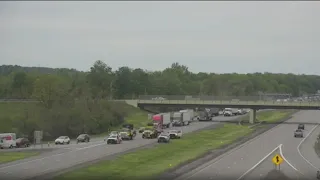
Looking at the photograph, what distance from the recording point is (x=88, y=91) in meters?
108

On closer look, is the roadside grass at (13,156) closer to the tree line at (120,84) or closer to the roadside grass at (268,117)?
the tree line at (120,84)

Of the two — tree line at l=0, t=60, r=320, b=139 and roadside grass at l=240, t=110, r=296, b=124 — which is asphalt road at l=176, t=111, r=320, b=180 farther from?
roadside grass at l=240, t=110, r=296, b=124

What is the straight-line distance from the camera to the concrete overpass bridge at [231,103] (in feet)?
349

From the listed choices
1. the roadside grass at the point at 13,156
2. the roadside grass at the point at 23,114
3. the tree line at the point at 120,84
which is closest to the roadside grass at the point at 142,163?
the roadside grass at the point at 13,156

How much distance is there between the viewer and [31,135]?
69.6m

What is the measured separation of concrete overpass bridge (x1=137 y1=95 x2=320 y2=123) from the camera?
106 meters

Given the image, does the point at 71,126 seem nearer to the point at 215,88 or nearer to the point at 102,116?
the point at 102,116

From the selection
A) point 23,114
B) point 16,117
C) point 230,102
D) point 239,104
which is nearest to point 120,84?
point 230,102

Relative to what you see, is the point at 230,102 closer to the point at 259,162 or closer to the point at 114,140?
the point at 114,140

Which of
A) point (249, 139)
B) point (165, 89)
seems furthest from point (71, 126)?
point (165, 89)

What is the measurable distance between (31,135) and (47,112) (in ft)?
21.7

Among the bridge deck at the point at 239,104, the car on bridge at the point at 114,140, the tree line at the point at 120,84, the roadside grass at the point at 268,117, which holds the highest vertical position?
the tree line at the point at 120,84

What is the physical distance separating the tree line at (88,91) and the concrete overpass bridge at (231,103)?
7.31 metres

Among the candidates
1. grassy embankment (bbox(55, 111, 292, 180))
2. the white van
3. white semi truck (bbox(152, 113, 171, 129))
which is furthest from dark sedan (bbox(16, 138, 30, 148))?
white semi truck (bbox(152, 113, 171, 129))
